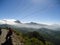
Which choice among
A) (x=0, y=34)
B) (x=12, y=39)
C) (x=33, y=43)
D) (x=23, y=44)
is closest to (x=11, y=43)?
(x=12, y=39)

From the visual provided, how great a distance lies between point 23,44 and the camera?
29.1 metres

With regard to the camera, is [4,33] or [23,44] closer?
[23,44]

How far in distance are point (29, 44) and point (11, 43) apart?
4.75 meters

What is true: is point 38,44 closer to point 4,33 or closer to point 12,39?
point 12,39

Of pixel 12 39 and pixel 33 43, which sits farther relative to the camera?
pixel 33 43

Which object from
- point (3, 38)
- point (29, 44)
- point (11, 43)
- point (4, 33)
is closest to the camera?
point (11, 43)

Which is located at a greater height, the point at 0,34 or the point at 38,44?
the point at 0,34

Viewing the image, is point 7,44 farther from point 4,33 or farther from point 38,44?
point 4,33

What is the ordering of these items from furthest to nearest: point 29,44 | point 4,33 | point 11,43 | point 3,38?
point 4,33 → point 3,38 → point 29,44 → point 11,43

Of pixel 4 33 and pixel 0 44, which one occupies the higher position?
pixel 4 33

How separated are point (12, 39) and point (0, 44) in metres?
4.75

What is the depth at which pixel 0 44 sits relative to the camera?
99.3 ft

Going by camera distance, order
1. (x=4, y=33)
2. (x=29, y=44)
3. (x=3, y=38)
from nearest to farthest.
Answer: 1. (x=29, y=44)
2. (x=3, y=38)
3. (x=4, y=33)

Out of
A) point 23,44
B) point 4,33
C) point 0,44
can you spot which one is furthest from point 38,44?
point 4,33
